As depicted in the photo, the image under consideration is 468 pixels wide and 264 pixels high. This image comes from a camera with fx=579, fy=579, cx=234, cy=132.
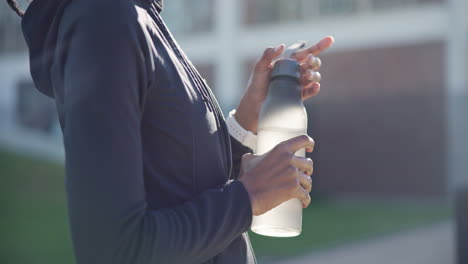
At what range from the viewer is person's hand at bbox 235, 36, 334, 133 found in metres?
1.74

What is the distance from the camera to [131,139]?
41.1 inches

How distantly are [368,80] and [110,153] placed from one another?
17796 millimetres

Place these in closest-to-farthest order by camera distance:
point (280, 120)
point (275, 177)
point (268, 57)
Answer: point (275, 177) → point (280, 120) → point (268, 57)

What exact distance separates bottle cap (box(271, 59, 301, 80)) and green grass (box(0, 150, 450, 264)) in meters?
6.37

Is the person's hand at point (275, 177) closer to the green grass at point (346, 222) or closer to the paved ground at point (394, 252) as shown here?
the paved ground at point (394, 252)

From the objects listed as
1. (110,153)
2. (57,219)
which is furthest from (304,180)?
(57,219)

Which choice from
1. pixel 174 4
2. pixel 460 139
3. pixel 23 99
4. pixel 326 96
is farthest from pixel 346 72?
pixel 460 139

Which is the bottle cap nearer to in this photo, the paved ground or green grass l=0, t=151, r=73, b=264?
the paved ground

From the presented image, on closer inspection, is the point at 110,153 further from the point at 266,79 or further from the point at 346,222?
the point at 346,222

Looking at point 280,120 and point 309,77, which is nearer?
point 280,120

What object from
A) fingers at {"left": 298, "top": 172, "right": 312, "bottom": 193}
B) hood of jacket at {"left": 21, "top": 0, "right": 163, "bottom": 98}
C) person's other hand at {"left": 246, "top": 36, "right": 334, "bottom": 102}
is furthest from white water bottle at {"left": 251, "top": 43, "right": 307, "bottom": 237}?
hood of jacket at {"left": 21, "top": 0, "right": 163, "bottom": 98}

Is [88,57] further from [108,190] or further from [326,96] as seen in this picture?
[326,96]

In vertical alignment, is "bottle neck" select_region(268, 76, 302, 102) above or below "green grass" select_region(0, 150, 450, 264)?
above

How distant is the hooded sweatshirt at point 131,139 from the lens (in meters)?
1.02
